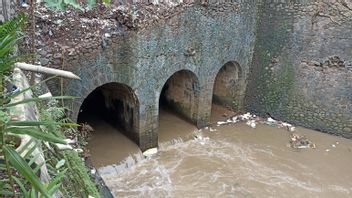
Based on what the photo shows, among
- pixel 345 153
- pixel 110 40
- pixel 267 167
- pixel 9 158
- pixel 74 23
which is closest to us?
pixel 9 158

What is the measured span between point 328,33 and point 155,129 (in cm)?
448

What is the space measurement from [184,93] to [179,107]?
473 millimetres

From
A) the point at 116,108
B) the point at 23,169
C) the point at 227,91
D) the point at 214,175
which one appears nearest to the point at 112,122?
the point at 116,108

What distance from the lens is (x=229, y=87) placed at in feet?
31.6

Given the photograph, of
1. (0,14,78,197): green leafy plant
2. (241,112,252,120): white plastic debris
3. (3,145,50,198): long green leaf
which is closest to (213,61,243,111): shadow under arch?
(241,112,252,120): white plastic debris

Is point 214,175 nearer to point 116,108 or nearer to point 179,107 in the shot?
point 179,107

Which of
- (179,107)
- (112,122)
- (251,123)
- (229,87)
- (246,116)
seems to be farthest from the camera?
(229,87)

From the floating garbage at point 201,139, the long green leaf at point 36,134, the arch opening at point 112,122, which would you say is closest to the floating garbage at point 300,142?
the floating garbage at point 201,139

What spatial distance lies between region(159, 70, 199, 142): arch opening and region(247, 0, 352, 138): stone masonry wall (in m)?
1.84

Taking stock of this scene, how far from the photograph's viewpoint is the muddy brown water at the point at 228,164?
671 cm

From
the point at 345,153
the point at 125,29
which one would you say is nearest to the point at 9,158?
the point at 125,29

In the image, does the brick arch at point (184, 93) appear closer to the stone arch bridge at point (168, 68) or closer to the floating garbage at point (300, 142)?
the stone arch bridge at point (168, 68)

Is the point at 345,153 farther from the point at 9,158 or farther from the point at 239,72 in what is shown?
the point at 9,158

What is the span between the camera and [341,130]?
8.47 m
